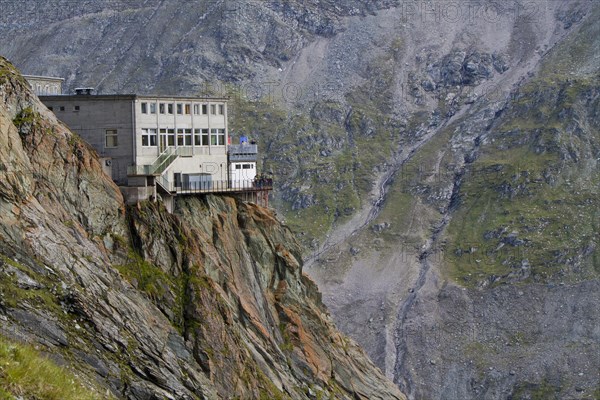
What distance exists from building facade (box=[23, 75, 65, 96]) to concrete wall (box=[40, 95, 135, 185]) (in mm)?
9306

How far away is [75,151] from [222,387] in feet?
47.5

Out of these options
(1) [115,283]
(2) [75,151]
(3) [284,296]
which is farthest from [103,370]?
(3) [284,296]

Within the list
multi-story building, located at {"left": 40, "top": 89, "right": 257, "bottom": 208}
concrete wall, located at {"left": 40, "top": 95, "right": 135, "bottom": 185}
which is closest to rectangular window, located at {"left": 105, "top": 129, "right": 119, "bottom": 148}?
multi-story building, located at {"left": 40, "top": 89, "right": 257, "bottom": 208}

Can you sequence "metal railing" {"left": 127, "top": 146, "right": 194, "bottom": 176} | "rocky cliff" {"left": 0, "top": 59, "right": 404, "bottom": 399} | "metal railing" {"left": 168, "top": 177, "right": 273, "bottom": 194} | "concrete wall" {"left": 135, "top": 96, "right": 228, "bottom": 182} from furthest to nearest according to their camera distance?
"metal railing" {"left": 168, "top": 177, "right": 273, "bottom": 194}, "concrete wall" {"left": 135, "top": 96, "right": 228, "bottom": 182}, "metal railing" {"left": 127, "top": 146, "right": 194, "bottom": 176}, "rocky cliff" {"left": 0, "top": 59, "right": 404, "bottom": 399}

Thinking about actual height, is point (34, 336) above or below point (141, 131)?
below

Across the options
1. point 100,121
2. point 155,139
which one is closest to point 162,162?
point 155,139

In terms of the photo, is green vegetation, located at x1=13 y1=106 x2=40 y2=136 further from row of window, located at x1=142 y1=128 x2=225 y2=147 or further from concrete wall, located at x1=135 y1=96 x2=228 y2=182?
row of window, located at x1=142 y1=128 x2=225 y2=147

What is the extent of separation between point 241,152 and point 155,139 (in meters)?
8.92

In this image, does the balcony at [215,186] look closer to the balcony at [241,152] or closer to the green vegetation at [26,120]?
the balcony at [241,152]

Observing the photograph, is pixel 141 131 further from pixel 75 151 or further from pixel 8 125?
pixel 8 125

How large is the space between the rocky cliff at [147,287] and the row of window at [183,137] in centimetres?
386

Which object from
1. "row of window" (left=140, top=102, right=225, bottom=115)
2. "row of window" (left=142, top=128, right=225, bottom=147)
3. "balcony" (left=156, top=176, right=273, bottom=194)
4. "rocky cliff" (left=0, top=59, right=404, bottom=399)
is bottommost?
"rocky cliff" (left=0, top=59, right=404, bottom=399)

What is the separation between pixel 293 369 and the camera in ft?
266

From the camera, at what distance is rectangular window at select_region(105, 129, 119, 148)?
76.3 m
